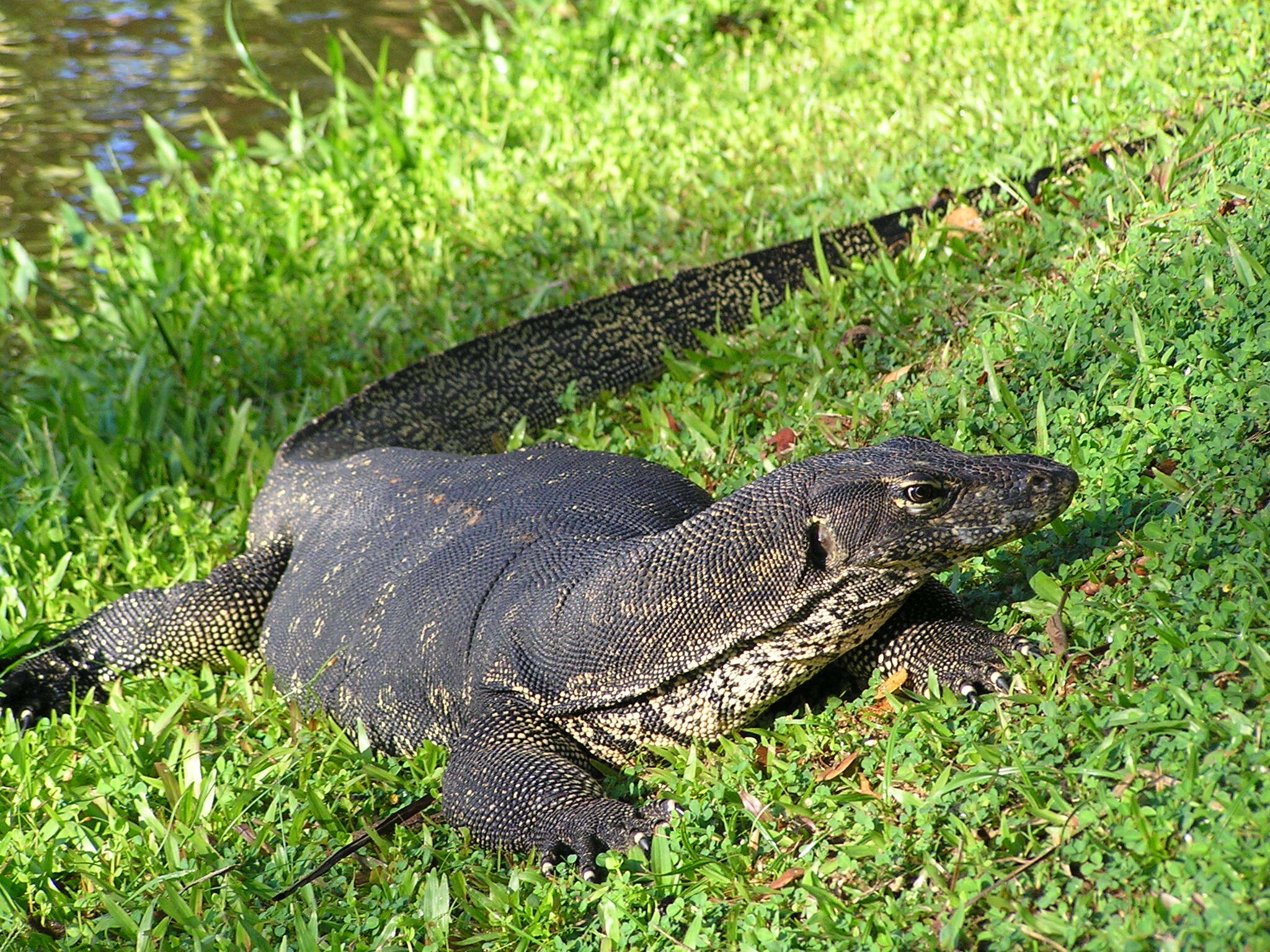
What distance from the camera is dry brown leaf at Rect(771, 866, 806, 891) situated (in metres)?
2.77

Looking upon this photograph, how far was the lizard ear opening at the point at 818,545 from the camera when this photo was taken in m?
3.01

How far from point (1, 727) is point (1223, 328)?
3911 millimetres

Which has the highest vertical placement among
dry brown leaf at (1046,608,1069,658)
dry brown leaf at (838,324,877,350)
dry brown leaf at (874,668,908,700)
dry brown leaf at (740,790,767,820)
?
dry brown leaf at (838,324,877,350)

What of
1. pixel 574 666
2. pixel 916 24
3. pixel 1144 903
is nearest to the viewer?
pixel 1144 903

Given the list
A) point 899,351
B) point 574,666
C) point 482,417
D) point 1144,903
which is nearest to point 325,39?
point 482,417

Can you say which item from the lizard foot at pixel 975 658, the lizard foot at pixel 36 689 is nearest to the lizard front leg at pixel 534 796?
the lizard foot at pixel 975 658

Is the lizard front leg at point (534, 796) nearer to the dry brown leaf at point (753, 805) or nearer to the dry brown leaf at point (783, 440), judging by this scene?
the dry brown leaf at point (753, 805)

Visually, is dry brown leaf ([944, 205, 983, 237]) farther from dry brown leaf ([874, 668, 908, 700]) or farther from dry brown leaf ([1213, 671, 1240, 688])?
dry brown leaf ([1213, 671, 1240, 688])

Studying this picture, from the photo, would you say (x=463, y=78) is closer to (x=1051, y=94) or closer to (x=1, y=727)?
(x=1051, y=94)

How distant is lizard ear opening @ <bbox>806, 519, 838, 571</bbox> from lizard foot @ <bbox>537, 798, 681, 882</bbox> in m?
0.65

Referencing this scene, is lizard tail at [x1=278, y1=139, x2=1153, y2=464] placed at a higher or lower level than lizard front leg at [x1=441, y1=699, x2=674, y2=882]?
higher

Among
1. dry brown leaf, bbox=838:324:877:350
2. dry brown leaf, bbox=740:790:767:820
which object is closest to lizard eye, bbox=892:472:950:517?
dry brown leaf, bbox=740:790:767:820

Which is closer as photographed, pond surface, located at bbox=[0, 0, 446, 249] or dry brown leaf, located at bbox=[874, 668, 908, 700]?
dry brown leaf, located at bbox=[874, 668, 908, 700]

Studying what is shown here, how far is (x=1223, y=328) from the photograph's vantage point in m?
3.45
